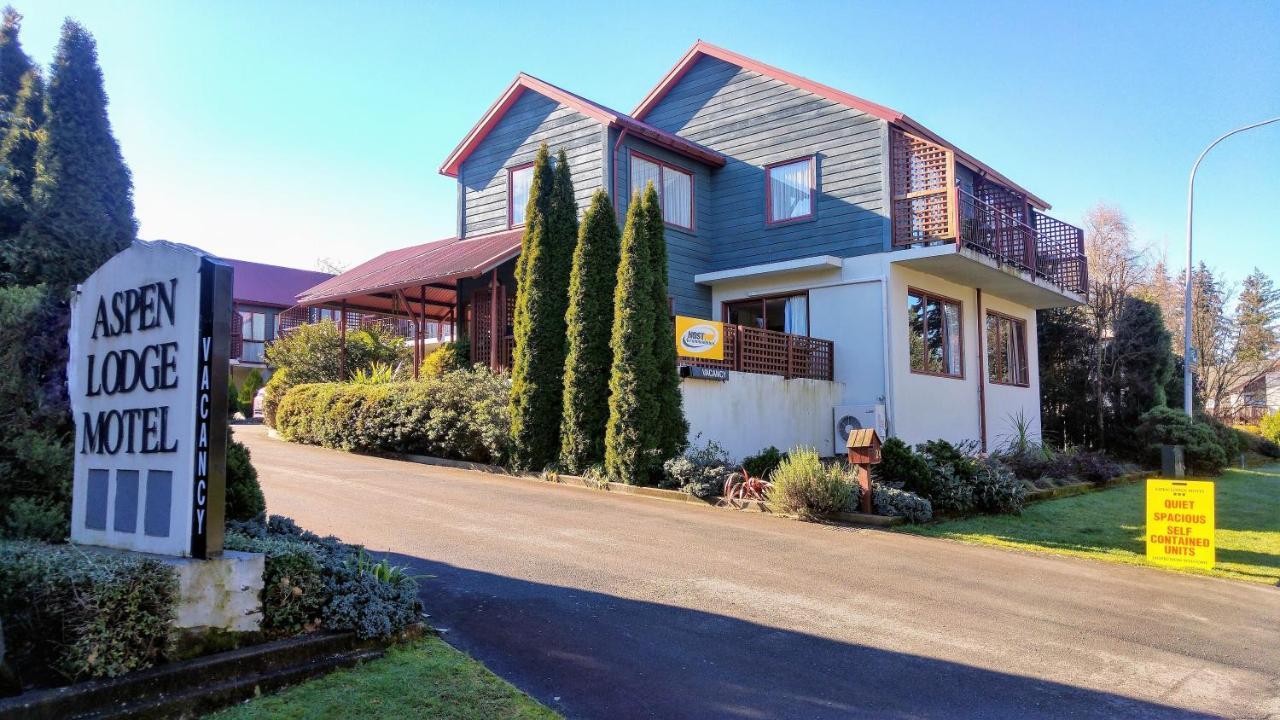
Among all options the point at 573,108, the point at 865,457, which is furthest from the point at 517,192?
the point at 865,457

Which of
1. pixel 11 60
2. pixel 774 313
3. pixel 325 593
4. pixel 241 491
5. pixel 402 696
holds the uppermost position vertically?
pixel 11 60

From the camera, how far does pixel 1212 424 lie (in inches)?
960

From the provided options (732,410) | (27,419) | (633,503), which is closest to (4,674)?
(27,419)

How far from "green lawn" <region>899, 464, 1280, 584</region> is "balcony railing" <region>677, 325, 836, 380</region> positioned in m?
4.86

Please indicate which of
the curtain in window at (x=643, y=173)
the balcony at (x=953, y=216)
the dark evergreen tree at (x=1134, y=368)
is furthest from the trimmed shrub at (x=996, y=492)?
the dark evergreen tree at (x=1134, y=368)

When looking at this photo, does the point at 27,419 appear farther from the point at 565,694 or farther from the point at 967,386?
the point at 967,386

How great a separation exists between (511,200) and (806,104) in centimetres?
738

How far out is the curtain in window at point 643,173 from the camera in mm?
18719

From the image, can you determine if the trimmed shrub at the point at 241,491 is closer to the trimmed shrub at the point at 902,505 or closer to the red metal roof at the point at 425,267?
the trimmed shrub at the point at 902,505

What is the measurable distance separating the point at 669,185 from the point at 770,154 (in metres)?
2.44

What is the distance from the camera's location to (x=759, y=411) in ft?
51.9

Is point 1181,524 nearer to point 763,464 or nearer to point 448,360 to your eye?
point 763,464

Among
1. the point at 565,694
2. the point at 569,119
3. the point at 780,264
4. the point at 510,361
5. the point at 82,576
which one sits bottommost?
the point at 565,694

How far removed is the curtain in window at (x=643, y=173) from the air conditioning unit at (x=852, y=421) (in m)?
6.49
